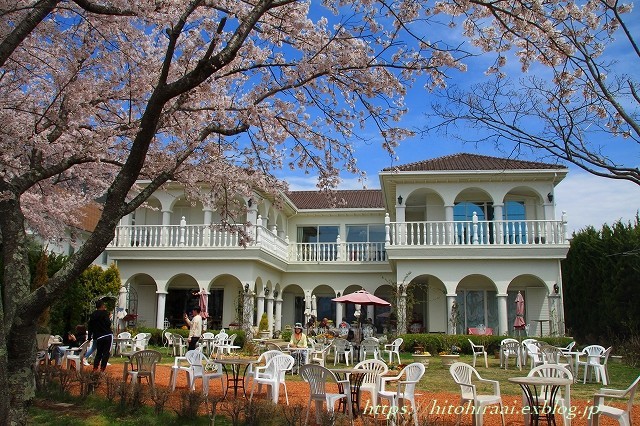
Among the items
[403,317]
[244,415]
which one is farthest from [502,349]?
[244,415]

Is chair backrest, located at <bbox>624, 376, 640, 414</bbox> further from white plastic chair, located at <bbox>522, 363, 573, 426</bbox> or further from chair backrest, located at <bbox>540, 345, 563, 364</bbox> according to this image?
chair backrest, located at <bbox>540, 345, 563, 364</bbox>

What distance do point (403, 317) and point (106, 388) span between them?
12103 mm

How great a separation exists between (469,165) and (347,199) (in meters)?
9.51

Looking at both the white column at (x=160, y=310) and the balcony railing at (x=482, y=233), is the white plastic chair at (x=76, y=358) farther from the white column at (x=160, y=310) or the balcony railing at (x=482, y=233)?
the balcony railing at (x=482, y=233)

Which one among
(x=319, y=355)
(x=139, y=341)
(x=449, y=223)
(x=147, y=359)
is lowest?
(x=319, y=355)

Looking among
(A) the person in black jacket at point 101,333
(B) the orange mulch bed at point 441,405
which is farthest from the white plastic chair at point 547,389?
(A) the person in black jacket at point 101,333

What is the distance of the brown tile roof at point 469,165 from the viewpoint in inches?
829

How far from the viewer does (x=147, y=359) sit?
10.3 metres

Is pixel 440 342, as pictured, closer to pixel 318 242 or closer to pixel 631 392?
pixel 318 242

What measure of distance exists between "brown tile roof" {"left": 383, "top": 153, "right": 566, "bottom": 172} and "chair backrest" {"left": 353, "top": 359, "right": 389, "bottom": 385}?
12194 millimetres

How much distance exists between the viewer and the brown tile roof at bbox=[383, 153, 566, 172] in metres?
21.0

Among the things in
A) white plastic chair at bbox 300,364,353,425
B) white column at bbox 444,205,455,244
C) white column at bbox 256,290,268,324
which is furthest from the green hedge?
white plastic chair at bbox 300,364,353,425

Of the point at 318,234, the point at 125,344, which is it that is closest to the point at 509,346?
the point at 125,344

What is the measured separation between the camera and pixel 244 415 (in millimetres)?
7539
